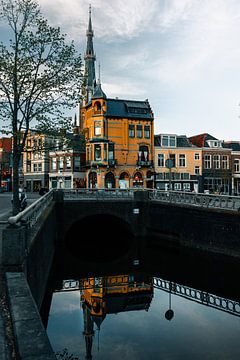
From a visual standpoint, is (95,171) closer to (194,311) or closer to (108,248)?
(108,248)

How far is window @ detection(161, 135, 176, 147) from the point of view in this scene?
5391cm

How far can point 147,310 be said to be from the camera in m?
13.2

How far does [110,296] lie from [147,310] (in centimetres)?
226

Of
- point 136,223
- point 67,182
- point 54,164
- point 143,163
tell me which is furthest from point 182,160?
point 136,223

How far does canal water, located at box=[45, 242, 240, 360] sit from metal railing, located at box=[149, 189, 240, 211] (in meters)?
3.74

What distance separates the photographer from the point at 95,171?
49.4 meters

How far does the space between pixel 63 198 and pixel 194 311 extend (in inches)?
692

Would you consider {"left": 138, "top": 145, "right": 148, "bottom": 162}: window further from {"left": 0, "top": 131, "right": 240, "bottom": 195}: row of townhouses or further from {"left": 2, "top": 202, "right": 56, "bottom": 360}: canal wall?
{"left": 2, "top": 202, "right": 56, "bottom": 360}: canal wall

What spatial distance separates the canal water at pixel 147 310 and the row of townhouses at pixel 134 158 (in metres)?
29.9

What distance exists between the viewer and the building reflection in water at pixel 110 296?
495 inches

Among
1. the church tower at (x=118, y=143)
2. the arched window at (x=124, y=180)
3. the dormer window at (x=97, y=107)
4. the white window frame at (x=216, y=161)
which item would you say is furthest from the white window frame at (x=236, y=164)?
the dormer window at (x=97, y=107)

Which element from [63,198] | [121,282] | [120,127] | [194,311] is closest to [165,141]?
[120,127]

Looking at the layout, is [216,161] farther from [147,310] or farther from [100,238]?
[147,310]

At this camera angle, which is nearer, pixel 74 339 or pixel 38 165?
pixel 74 339
